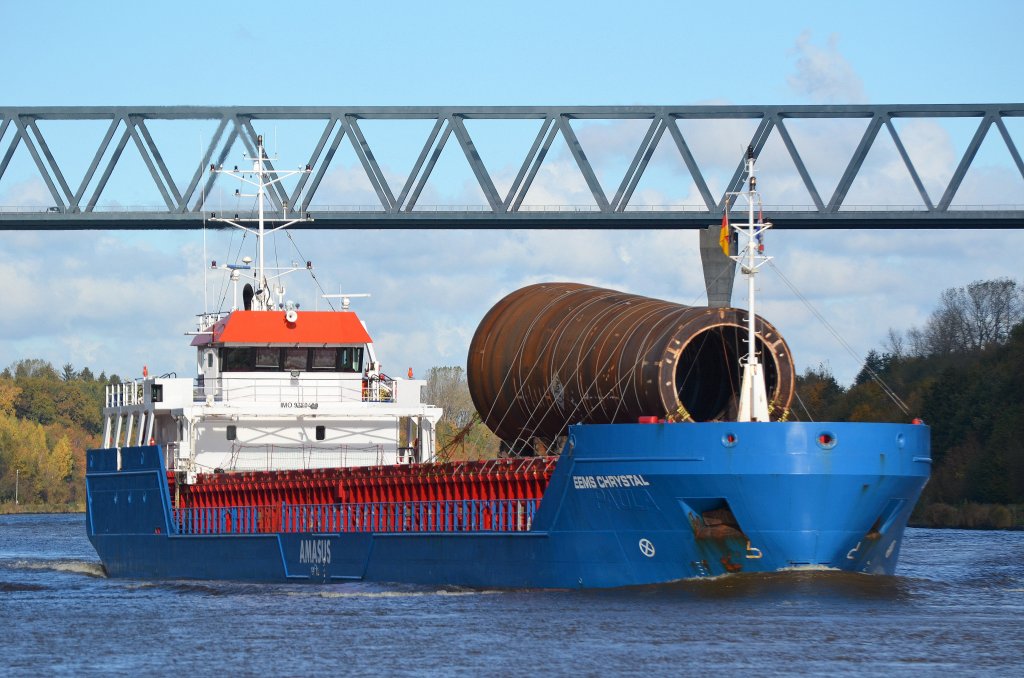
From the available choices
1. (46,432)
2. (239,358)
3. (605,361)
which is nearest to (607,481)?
(605,361)

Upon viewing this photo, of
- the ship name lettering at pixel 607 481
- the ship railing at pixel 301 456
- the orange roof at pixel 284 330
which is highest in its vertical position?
the orange roof at pixel 284 330

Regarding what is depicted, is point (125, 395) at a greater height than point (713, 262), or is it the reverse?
point (713, 262)

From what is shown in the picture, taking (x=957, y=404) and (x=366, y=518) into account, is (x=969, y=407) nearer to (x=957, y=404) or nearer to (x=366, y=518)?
(x=957, y=404)

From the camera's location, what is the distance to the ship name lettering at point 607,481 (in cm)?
2988

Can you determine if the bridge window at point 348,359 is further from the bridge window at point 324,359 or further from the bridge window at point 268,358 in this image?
the bridge window at point 268,358

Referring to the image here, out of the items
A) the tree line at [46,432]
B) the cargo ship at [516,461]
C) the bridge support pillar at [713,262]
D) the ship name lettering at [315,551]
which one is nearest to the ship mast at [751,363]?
the cargo ship at [516,461]

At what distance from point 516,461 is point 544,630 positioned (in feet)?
20.7

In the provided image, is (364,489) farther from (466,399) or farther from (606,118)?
(466,399)

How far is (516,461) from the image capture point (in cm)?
3350

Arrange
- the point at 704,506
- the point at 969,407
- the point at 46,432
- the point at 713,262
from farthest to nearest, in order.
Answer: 1. the point at 46,432
2. the point at 969,407
3. the point at 713,262
4. the point at 704,506

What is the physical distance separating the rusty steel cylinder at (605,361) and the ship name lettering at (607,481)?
1577 millimetres

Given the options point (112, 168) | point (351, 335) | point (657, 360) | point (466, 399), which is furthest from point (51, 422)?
point (657, 360)

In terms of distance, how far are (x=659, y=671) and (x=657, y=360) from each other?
8.13 m

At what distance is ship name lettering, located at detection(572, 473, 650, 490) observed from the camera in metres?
29.9
